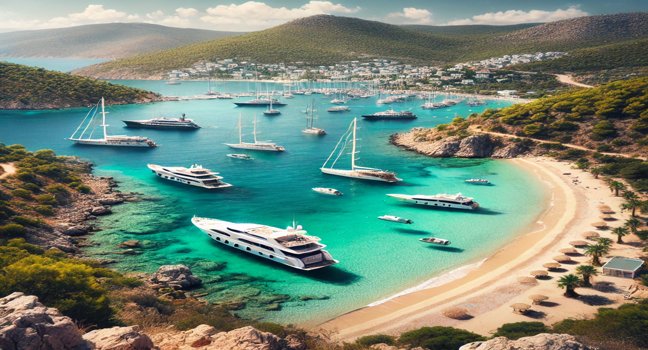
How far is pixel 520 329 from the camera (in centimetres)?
3366

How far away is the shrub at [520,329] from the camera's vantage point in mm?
32719

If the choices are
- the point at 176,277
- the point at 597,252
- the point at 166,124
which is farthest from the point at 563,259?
the point at 166,124

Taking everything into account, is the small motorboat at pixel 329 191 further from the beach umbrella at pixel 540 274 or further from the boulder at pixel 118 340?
the boulder at pixel 118 340

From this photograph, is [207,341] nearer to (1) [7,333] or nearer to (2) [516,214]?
(1) [7,333]

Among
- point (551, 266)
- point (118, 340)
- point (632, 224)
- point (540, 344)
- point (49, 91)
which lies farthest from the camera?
point (49, 91)

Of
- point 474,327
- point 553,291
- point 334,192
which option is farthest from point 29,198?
point 553,291

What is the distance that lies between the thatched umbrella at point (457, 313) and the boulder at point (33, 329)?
26.6 m

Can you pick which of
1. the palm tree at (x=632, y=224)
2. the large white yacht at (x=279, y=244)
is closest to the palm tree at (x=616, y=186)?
the palm tree at (x=632, y=224)

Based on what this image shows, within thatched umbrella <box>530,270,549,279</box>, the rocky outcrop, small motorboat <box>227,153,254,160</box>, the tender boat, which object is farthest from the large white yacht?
the tender boat

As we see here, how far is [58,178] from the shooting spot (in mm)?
72938

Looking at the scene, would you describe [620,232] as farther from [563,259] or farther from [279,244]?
[279,244]

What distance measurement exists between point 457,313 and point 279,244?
18.4 metres

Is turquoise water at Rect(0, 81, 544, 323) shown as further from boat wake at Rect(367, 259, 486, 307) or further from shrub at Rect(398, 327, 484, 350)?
shrub at Rect(398, 327, 484, 350)

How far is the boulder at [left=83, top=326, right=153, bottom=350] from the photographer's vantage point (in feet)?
66.5
